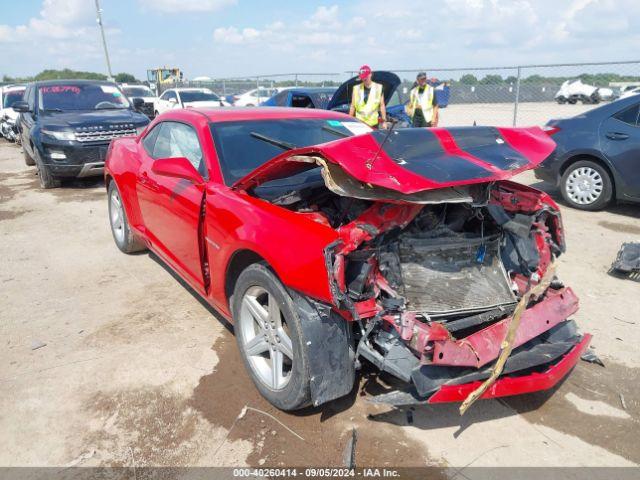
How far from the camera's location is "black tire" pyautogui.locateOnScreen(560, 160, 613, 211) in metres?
6.18

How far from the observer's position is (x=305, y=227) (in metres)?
2.39

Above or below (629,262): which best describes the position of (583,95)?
below

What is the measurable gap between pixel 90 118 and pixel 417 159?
305 inches

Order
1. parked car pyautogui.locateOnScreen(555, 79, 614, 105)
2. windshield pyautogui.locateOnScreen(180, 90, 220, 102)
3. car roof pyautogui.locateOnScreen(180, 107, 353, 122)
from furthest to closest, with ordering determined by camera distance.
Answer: parked car pyautogui.locateOnScreen(555, 79, 614, 105) → windshield pyautogui.locateOnScreen(180, 90, 220, 102) → car roof pyautogui.locateOnScreen(180, 107, 353, 122)

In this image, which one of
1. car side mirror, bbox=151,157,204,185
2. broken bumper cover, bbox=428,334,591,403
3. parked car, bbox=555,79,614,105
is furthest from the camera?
parked car, bbox=555,79,614,105

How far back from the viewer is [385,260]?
257cm

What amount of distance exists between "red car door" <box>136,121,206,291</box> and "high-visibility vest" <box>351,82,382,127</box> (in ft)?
16.0

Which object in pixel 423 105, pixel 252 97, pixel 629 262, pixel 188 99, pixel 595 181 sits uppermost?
pixel 423 105

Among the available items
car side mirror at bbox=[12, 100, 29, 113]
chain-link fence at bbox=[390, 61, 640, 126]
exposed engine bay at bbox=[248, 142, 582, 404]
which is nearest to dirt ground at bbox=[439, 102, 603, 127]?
chain-link fence at bbox=[390, 61, 640, 126]

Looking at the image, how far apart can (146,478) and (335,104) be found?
878cm

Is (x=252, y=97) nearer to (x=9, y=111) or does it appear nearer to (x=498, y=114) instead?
(x=9, y=111)

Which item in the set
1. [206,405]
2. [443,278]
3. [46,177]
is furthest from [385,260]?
[46,177]

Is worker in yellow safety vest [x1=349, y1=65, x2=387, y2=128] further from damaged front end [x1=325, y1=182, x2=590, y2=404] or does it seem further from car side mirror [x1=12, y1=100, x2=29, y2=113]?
car side mirror [x1=12, y1=100, x2=29, y2=113]

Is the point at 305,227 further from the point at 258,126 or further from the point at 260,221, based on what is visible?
the point at 258,126
